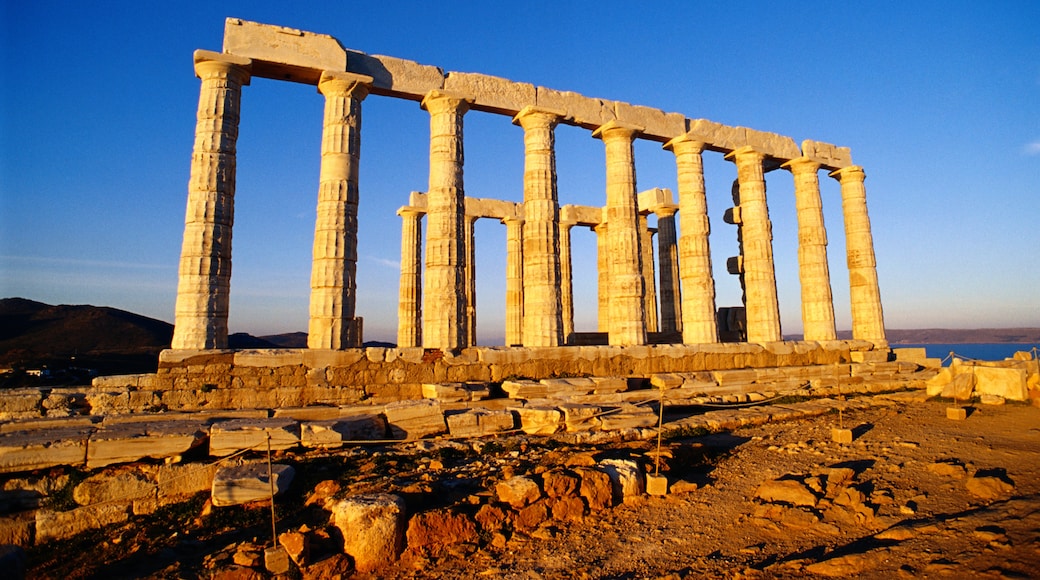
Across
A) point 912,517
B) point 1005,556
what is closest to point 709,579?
point 1005,556

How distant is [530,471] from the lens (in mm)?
7137

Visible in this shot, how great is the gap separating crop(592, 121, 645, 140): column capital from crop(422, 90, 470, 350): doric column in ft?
15.0

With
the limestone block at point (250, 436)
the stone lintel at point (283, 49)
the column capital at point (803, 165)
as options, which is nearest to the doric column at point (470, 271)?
the stone lintel at point (283, 49)

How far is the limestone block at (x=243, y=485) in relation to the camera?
6285 mm

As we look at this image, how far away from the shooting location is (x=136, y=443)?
7.26 m

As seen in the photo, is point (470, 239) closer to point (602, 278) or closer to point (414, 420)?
point (602, 278)

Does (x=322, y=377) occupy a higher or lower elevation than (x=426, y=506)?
higher

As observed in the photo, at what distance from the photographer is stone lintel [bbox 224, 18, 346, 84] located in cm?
1259

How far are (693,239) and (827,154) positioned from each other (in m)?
7.65

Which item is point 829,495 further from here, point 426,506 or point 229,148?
point 229,148

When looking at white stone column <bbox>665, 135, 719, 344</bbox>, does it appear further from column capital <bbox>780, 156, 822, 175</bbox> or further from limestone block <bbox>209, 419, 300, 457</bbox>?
limestone block <bbox>209, 419, 300, 457</bbox>

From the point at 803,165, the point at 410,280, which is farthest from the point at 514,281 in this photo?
the point at 803,165

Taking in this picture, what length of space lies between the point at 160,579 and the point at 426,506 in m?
2.59

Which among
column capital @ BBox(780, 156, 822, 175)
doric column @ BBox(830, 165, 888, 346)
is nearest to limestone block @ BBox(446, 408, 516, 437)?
column capital @ BBox(780, 156, 822, 175)
